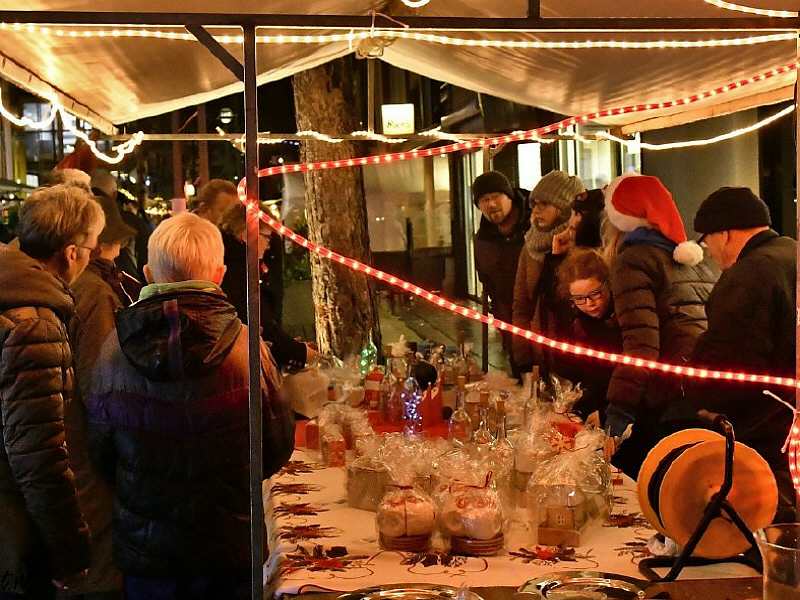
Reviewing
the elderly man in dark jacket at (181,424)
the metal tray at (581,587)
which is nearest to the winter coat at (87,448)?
the elderly man in dark jacket at (181,424)

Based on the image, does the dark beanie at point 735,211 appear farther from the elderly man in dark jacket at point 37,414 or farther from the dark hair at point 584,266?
the elderly man in dark jacket at point 37,414

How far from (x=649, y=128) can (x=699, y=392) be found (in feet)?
7.65

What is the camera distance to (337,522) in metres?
2.53

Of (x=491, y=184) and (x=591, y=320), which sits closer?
(x=591, y=320)

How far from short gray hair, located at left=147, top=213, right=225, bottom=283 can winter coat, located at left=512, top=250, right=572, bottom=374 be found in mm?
2663

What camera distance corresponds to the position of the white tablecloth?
210cm

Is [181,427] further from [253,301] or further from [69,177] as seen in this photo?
[69,177]

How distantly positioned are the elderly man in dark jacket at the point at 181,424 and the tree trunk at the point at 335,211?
5.13 m

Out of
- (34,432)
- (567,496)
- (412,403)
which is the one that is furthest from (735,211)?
(34,432)

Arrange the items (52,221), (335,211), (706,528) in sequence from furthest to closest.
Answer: (335,211) < (52,221) < (706,528)

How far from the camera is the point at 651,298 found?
3988 mm

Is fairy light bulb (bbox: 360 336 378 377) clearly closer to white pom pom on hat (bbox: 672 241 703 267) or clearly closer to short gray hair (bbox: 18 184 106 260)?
white pom pom on hat (bbox: 672 241 703 267)

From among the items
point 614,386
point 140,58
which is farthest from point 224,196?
point 614,386

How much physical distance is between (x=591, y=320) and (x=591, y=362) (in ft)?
0.87
